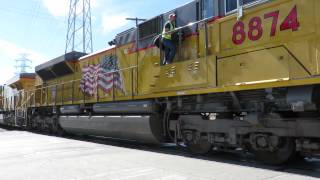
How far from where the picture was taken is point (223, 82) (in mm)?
8570

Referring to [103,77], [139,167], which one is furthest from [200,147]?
[103,77]

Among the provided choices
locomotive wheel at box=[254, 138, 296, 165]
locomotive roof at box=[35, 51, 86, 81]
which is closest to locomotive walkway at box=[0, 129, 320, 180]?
locomotive wheel at box=[254, 138, 296, 165]

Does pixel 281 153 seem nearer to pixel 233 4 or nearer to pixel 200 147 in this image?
pixel 200 147

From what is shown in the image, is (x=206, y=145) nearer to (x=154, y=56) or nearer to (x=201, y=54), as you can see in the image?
(x=201, y=54)

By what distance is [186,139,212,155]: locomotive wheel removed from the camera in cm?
941

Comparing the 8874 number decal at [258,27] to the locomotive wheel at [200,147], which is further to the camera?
the locomotive wheel at [200,147]

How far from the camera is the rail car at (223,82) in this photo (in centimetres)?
724

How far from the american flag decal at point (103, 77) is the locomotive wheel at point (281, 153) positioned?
19.1 feet

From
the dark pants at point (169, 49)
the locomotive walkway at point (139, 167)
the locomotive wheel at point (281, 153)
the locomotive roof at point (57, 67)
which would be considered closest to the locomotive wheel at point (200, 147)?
the locomotive walkway at point (139, 167)

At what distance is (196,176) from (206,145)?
2515 mm

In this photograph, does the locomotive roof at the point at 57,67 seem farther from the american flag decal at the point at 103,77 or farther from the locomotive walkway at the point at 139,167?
the locomotive walkway at the point at 139,167

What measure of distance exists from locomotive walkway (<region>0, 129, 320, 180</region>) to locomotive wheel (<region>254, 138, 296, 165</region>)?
0.20 meters

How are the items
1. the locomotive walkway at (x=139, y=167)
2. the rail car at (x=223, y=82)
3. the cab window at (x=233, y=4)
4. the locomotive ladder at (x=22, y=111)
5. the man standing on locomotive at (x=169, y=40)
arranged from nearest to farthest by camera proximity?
the locomotive walkway at (x=139, y=167)
the rail car at (x=223, y=82)
the cab window at (x=233, y=4)
the man standing on locomotive at (x=169, y=40)
the locomotive ladder at (x=22, y=111)

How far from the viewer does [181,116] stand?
32.6ft
